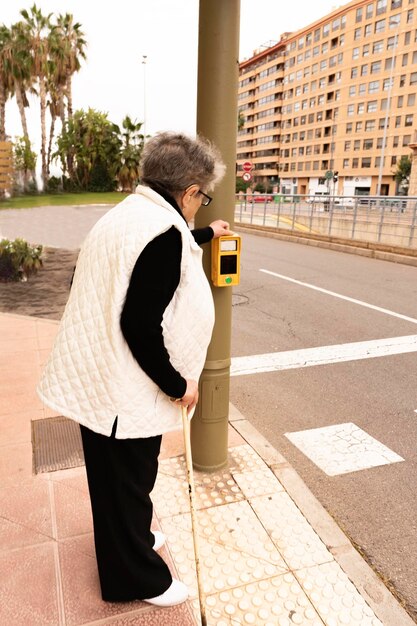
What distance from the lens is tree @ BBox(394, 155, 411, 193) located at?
58084 mm

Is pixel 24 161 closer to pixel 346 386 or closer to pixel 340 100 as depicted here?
pixel 346 386

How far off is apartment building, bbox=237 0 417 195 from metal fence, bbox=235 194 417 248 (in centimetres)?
3672

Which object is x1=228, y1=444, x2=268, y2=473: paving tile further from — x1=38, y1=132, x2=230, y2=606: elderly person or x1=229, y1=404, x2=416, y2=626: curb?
x1=38, y1=132, x2=230, y2=606: elderly person

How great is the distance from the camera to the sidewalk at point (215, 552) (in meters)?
2.00

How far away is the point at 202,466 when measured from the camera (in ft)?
9.65

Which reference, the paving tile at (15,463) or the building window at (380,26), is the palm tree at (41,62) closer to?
the paving tile at (15,463)

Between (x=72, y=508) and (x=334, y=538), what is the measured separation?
1.38m

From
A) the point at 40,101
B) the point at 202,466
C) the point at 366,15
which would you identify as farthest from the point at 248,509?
the point at 366,15

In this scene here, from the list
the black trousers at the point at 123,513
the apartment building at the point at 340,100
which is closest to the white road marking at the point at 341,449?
the black trousers at the point at 123,513

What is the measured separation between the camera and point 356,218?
15.9 m

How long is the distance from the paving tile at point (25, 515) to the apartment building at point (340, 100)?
179 ft

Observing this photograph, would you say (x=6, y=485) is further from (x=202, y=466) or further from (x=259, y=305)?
(x=259, y=305)

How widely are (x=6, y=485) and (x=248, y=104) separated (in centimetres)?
9941

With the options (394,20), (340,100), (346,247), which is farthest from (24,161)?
(340,100)
